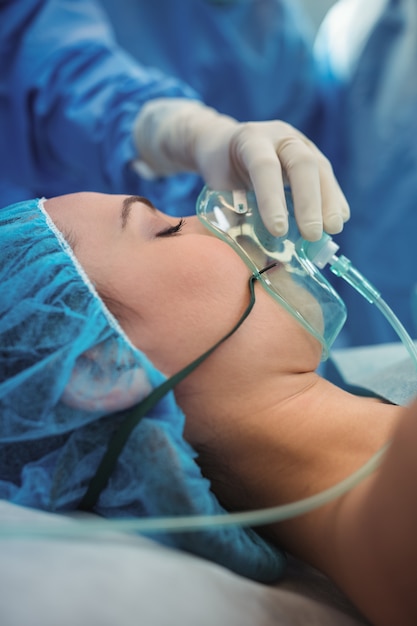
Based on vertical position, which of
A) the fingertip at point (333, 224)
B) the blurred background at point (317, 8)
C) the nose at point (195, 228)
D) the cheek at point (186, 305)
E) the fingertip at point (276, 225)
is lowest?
the cheek at point (186, 305)

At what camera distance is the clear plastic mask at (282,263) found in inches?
47.3

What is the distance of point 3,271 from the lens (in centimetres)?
111

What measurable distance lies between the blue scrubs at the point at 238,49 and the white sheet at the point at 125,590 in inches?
76.6

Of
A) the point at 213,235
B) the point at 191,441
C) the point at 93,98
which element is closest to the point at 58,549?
the point at 191,441

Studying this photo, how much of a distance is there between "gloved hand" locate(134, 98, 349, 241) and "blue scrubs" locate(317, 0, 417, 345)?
2.05 ft

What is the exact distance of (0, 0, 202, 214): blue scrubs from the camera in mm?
2158

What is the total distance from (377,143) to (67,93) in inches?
44.2

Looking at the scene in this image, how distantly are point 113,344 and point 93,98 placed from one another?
4.63ft

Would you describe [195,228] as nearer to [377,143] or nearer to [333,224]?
[333,224]

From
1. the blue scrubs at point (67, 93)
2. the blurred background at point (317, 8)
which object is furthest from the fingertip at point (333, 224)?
the blurred background at point (317, 8)

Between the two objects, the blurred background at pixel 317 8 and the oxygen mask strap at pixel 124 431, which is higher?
the blurred background at pixel 317 8

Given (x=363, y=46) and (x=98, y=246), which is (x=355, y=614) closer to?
(x=98, y=246)

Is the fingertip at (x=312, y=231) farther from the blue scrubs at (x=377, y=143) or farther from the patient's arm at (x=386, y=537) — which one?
the blue scrubs at (x=377, y=143)

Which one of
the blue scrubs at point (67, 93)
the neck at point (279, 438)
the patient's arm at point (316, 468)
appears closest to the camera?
the patient's arm at point (316, 468)
